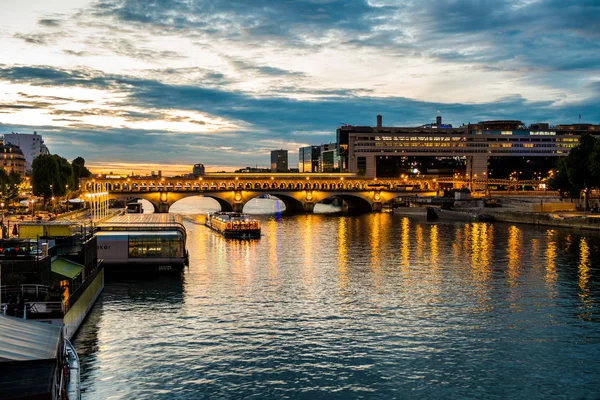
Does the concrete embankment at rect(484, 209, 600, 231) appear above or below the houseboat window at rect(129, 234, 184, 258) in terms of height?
below

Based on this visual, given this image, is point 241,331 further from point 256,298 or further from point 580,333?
point 580,333

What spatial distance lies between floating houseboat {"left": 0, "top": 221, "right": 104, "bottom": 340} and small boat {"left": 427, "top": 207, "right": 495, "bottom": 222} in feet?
327

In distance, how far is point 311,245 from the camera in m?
86.8

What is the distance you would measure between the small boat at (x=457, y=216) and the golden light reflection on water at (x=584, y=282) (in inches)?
1963

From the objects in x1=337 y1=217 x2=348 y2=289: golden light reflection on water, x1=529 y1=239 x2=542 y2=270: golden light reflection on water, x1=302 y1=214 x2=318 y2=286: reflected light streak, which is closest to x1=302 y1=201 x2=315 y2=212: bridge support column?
x1=337 y1=217 x2=348 y2=289: golden light reflection on water

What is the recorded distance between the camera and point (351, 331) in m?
37.9

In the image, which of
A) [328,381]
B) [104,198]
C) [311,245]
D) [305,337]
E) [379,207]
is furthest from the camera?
[379,207]

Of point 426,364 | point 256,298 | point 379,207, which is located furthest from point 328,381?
point 379,207

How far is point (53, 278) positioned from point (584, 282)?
41.9 meters

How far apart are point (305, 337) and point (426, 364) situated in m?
7.66

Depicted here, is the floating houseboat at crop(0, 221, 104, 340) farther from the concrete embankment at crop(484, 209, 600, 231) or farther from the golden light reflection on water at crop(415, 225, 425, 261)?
the concrete embankment at crop(484, 209, 600, 231)

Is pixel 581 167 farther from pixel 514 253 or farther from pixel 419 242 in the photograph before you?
pixel 514 253

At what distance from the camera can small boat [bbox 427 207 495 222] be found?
134 meters

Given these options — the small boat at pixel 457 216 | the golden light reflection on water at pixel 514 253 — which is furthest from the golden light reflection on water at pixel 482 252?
the small boat at pixel 457 216
